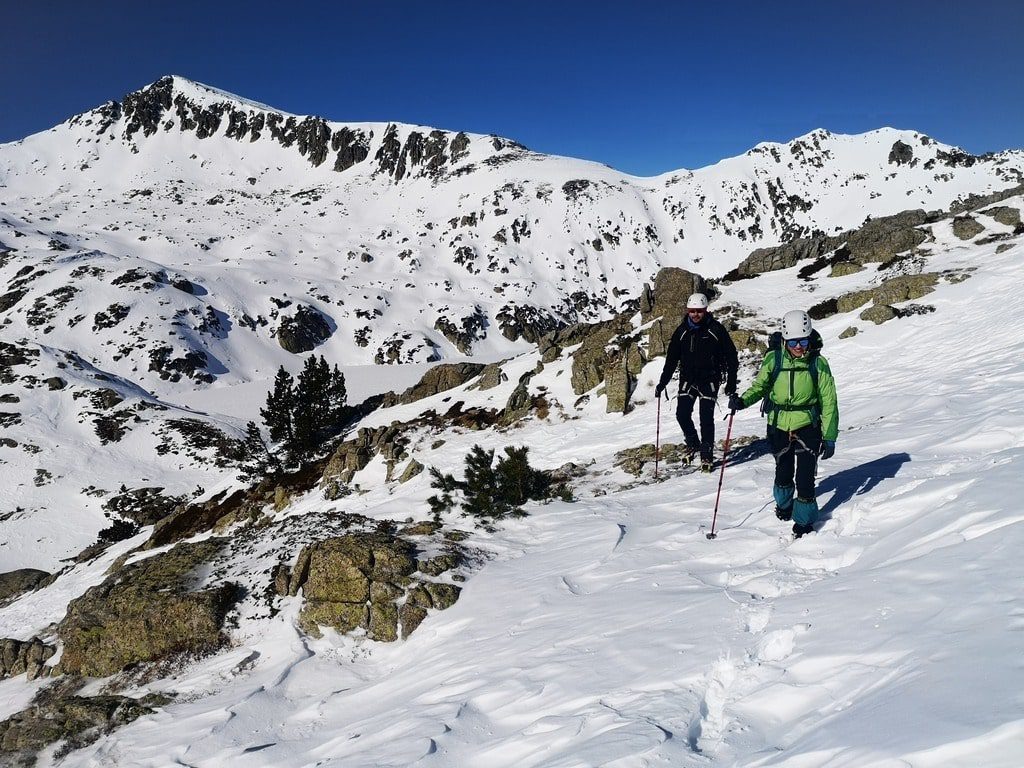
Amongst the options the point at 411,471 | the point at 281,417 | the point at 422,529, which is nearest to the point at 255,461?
the point at 281,417

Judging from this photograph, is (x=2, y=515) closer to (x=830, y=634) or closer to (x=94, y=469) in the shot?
(x=94, y=469)

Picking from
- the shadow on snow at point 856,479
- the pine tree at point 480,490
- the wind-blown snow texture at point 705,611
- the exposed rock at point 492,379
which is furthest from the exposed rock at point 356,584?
the exposed rock at point 492,379

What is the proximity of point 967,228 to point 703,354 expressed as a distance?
27.3 meters

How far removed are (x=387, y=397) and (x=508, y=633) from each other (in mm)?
32550

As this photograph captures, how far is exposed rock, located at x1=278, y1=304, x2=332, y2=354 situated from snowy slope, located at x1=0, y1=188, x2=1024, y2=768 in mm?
73910

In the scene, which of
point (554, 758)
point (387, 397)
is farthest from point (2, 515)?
point (554, 758)

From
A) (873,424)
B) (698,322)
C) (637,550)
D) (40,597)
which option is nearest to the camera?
(637,550)

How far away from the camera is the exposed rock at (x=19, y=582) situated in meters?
20.4

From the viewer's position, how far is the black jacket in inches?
386

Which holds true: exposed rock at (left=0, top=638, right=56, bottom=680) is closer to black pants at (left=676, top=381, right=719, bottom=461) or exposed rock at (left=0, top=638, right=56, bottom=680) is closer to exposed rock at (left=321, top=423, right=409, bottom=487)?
exposed rock at (left=321, top=423, right=409, bottom=487)

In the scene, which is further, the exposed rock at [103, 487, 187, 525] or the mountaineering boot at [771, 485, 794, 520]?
the exposed rock at [103, 487, 187, 525]

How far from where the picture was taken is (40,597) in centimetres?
1752

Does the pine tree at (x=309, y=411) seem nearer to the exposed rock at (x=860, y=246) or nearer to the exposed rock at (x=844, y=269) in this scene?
the exposed rock at (x=860, y=246)

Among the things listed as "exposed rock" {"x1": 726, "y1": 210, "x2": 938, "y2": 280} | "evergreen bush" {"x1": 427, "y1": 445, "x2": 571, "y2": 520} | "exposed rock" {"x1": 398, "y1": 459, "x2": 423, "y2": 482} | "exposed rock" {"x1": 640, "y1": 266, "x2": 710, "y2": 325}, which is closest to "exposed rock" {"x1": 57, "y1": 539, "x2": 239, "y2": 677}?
"evergreen bush" {"x1": 427, "y1": 445, "x2": 571, "y2": 520}
